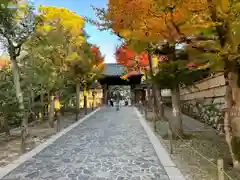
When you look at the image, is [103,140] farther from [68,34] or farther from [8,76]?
[68,34]

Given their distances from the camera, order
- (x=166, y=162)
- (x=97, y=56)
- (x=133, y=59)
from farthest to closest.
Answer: (x=97, y=56), (x=133, y=59), (x=166, y=162)

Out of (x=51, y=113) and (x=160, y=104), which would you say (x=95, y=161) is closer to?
(x=51, y=113)

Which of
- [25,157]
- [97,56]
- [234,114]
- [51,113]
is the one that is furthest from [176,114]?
[97,56]

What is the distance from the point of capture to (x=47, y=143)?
12.7 m

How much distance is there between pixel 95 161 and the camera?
30.7 ft

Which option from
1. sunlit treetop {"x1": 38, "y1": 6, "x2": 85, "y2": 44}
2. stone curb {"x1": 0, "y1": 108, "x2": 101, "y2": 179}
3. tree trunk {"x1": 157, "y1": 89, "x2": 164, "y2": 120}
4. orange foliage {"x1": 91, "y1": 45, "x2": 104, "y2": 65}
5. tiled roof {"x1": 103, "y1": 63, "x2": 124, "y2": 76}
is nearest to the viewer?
stone curb {"x1": 0, "y1": 108, "x2": 101, "y2": 179}

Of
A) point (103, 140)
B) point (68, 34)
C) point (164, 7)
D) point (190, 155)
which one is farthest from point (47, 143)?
point (68, 34)

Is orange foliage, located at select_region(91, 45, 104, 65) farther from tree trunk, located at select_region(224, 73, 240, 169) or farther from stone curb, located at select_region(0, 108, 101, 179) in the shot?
tree trunk, located at select_region(224, 73, 240, 169)

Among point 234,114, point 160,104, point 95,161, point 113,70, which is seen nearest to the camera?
point 234,114

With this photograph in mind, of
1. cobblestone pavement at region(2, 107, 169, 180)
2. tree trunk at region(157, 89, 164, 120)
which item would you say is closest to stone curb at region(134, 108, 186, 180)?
cobblestone pavement at region(2, 107, 169, 180)

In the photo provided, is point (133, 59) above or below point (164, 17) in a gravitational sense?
above

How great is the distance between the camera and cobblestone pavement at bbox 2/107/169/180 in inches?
309

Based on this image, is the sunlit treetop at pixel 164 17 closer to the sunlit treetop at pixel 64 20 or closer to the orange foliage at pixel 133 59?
the sunlit treetop at pixel 64 20

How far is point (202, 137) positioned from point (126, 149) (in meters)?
4.08
